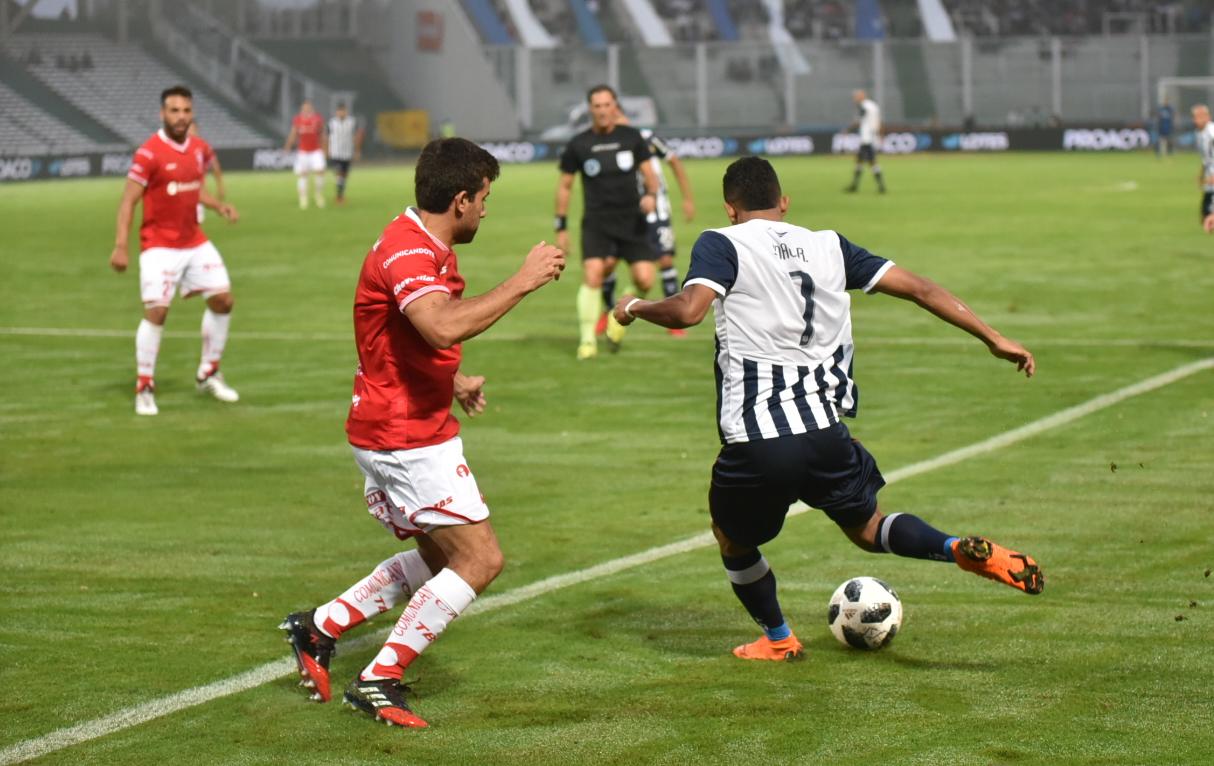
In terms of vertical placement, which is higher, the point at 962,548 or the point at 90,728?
the point at 962,548

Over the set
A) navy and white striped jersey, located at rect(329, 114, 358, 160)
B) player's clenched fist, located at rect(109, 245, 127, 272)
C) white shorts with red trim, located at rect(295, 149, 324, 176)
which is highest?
navy and white striped jersey, located at rect(329, 114, 358, 160)

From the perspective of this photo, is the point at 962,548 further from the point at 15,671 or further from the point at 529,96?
the point at 529,96

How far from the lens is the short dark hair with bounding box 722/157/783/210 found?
6.75 meters

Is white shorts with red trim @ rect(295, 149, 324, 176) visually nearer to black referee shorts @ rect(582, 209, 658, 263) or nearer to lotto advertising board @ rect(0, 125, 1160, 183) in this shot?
lotto advertising board @ rect(0, 125, 1160, 183)

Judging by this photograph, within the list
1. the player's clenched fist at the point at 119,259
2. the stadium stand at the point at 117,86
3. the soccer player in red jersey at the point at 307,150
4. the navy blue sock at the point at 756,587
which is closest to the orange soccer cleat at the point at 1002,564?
the navy blue sock at the point at 756,587

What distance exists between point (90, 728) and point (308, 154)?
110 ft

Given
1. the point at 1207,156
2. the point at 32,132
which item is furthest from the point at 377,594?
the point at 32,132

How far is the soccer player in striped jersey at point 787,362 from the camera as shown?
656cm

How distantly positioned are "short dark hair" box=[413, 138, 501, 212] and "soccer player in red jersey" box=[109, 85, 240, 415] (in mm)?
8073

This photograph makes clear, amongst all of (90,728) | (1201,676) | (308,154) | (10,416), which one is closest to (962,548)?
(1201,676)

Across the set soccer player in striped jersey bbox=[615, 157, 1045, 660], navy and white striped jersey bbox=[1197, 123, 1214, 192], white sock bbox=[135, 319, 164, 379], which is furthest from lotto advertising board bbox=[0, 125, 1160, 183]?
soccer player in striped jersey bbox=[615, 157, 1045, 660]

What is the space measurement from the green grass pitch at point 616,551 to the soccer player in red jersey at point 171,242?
53 cm

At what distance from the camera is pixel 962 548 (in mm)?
6562

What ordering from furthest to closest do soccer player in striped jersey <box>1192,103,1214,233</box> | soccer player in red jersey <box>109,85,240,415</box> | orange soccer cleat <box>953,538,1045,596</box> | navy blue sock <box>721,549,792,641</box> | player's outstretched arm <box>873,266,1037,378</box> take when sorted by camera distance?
soccer player in striped jersey <box>1192,103,1214,233</box> < soccer player in red jersey <box>109,85,240,415</box> < navy blue sock <box>721,549,792,641</box> < player's outstretched arm <box>873,266,1037,378</box> < orange soccer cleat <box>953,538,1045,596</box>
